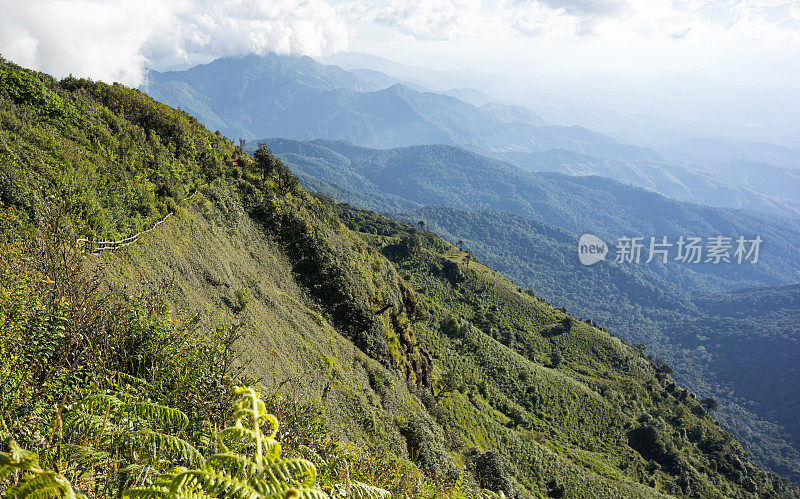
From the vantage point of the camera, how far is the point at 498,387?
2362 inches

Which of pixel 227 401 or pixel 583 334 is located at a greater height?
pixel 227 401

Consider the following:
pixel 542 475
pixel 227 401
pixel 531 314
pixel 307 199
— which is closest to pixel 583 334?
pixel 531 314

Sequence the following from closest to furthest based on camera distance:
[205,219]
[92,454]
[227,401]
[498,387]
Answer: [92,454], [227,401], [205,219], [498,387]

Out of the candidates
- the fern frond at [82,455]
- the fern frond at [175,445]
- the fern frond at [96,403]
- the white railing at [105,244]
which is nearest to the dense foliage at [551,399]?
the white railing at [105,244]

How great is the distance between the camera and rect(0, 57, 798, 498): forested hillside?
4082 mm

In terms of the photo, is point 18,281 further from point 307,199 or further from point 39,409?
point 307,199

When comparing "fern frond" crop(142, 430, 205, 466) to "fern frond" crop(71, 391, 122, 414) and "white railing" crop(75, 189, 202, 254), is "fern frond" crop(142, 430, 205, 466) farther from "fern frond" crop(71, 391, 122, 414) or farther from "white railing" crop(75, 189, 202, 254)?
"white railing" crop(75, 189, 202, 254)

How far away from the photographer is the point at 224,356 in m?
6.67

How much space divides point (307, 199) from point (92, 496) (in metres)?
37.2

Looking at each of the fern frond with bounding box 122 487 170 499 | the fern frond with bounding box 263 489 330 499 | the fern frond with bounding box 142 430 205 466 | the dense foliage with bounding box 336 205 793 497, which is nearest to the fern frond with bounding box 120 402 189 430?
the fern frond with bounding box 142 430 205 466

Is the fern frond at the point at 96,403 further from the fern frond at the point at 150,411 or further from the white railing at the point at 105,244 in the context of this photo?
the white railing at the point at 105,244

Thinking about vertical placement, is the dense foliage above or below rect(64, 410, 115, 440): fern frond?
below

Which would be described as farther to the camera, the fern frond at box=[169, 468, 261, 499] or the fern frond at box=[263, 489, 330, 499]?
the fern frond at box=[169, 468, 261, 499]

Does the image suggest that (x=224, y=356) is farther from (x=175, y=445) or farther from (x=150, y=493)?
(x=150, y=493)
